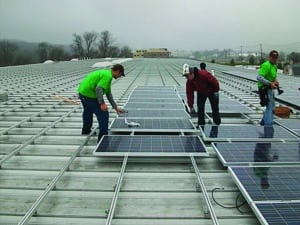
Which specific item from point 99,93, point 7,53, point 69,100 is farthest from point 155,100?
point 7,53

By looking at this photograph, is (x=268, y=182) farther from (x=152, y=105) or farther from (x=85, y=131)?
(x=152, y=105)

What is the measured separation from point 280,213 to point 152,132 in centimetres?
375

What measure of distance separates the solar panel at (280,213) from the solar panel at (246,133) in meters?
2.68

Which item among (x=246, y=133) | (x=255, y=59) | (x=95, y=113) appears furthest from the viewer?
(x=255, y=59)

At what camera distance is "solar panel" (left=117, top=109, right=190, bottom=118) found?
27.5ft

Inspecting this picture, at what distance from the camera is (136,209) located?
424cm

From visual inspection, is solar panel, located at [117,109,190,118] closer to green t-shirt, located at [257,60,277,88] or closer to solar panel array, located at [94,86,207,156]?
solar panel array, located at [94,86,207,156]

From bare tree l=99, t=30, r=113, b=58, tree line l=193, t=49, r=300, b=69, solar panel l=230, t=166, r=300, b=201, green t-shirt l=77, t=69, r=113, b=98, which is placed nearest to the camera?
solar panel l=230, t=166, r=300, b=201

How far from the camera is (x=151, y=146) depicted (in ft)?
19.5

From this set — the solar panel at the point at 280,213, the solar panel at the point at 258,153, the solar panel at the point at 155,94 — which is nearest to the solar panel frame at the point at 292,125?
→ the solar panel at the point at 258,153

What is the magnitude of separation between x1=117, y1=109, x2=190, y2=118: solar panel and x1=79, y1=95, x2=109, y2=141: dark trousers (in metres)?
1.21

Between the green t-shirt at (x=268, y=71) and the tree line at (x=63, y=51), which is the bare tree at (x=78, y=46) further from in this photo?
the green t-shirt at (x=268, y=71)

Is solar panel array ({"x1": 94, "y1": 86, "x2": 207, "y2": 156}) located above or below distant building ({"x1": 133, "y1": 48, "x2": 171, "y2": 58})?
below

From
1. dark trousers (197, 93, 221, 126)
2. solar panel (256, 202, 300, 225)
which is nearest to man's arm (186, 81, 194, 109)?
dark trousers (197, 93, 221, 126)
